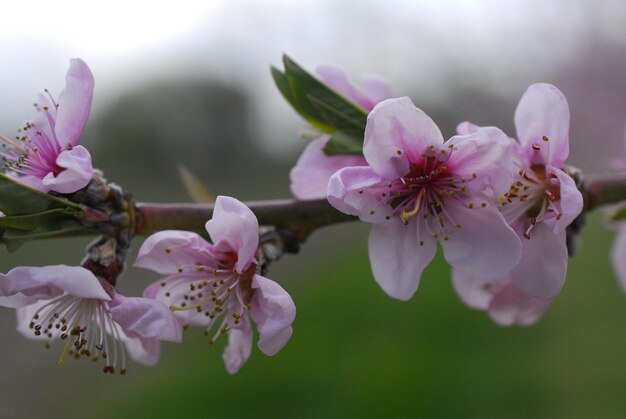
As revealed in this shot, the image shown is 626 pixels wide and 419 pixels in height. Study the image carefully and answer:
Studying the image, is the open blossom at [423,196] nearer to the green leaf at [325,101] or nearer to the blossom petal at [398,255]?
the blossom petal at [398,255]

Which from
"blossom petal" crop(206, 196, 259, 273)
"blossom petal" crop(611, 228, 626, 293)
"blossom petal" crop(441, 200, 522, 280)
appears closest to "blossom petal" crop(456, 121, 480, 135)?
"blossom petal" crop(441, 200, 522, 280)

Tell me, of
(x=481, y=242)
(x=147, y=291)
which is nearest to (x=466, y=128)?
(x=481, y=242)

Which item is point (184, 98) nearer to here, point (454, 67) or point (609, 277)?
point (454, 67)

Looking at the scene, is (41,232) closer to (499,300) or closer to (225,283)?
(225,283)

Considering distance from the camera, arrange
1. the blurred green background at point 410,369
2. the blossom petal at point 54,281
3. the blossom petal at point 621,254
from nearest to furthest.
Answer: the blossom petal at point 54,281 → the blossom petal at point 621,254 → the blurred green background at point 410,369

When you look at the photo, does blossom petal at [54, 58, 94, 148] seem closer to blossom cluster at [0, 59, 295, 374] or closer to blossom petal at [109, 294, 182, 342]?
blossom cluster at [0, 59, 295, 374]

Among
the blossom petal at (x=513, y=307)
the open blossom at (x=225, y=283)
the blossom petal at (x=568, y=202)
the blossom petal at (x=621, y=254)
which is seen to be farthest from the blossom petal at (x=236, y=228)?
the blossom petal at (x=621, y=254)
